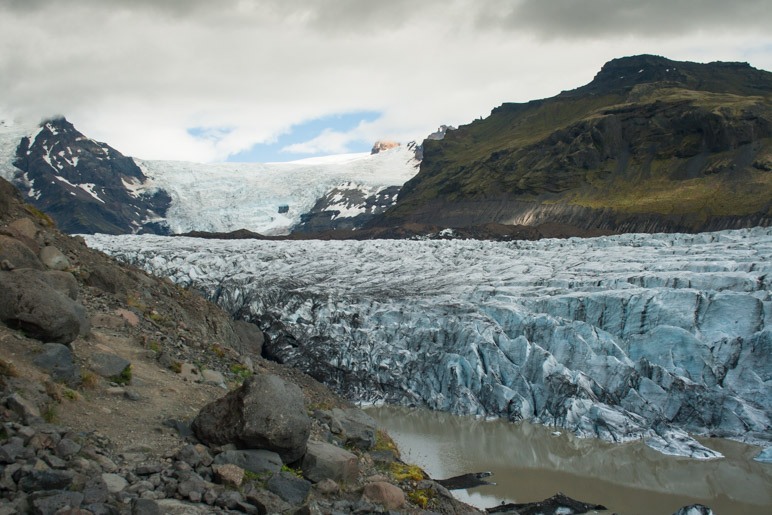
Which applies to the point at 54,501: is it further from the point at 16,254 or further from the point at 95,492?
the point at 16,254

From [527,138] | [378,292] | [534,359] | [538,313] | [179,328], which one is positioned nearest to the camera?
[179,328]

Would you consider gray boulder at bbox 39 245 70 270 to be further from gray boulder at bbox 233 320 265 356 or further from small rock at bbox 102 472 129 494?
gray boulder at bbox 233 320 265 356

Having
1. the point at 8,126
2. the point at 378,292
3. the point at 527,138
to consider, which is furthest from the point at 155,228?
the point at 378,292

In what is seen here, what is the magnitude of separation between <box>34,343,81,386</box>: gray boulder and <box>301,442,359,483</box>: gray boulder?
252cm

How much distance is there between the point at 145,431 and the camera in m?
6.39

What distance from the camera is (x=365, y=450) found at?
8.64 metres

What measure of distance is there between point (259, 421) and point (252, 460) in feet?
1.20

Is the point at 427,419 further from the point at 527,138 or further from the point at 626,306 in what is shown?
the point at 527,138

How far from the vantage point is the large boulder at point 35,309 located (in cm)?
700

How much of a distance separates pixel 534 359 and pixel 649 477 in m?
5.37

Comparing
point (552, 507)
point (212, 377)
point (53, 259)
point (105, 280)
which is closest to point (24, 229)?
point (53, 259)

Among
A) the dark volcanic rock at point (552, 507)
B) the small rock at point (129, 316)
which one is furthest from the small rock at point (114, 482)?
the dark volcanic rock at point (552, 507)

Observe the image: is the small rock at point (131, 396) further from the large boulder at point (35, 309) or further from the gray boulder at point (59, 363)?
the large boulder at point (35, 309)

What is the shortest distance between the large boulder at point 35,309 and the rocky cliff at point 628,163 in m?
54.4
